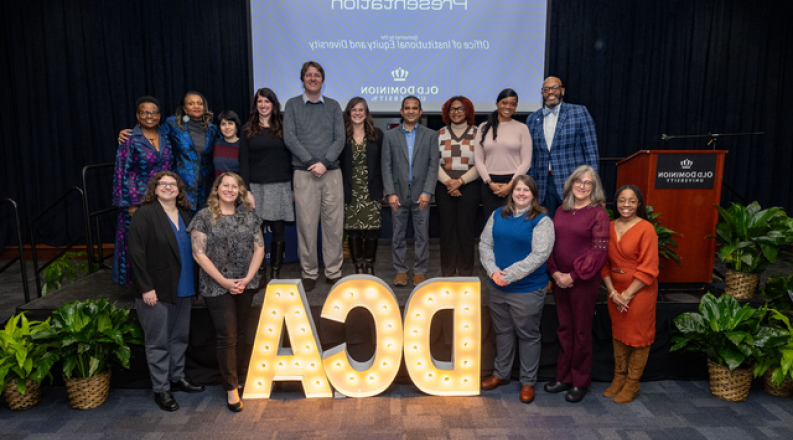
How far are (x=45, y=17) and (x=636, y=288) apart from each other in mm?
6855

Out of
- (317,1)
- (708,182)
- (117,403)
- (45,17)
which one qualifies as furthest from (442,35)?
(45,17)

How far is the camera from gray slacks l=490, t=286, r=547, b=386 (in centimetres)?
259

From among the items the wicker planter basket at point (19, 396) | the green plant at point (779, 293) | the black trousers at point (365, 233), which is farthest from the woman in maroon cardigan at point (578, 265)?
the wicker planter basket at point (19, 396)

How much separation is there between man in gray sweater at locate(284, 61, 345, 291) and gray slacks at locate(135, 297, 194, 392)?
32.4 inches

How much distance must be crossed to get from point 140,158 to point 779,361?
13.2 feet

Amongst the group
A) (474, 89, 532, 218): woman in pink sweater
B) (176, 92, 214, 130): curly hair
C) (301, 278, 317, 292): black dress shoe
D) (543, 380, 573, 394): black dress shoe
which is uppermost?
(176, 92, 214, 130): curly hair

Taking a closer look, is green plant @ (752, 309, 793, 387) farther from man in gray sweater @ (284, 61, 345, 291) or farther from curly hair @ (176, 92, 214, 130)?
curly hair @ (176, 92, 214, 130)

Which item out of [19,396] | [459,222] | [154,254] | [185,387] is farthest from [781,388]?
[19,396]

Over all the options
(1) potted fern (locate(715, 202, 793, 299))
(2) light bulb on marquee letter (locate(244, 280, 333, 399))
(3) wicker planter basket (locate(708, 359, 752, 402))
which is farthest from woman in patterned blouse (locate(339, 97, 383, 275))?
(1) potted fern (locate(715, 202, 793, 299))

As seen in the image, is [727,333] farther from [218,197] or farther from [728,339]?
[218,197]

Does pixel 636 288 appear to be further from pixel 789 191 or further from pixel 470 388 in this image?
pixel 789 191

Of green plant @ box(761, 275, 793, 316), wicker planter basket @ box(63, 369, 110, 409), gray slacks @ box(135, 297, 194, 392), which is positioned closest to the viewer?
gray slacks @ box(135, 297, 194, 392)

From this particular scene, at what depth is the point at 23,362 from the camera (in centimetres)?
247

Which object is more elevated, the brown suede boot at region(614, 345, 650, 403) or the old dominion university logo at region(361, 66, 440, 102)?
the old dominion university logo at region(361, 66, 440, 102)
